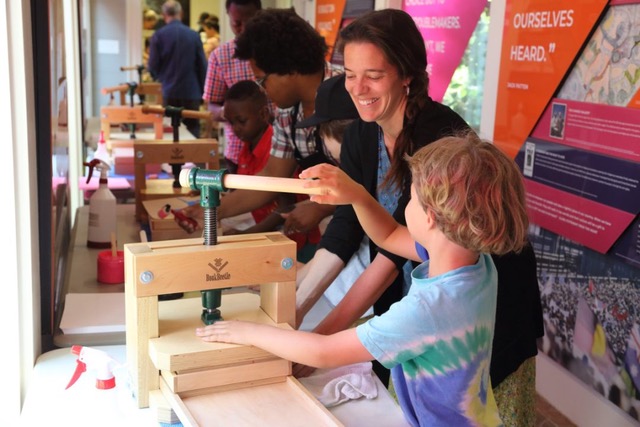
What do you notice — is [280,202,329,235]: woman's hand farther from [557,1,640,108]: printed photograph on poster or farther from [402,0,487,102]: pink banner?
[402,0,487,102]: pink banner

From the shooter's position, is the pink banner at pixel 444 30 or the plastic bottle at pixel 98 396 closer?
the plastic bottle at pixel 98 396

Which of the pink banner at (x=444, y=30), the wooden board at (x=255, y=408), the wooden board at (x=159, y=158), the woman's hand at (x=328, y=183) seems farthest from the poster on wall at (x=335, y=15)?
the wooden board at (x=255, y=408)

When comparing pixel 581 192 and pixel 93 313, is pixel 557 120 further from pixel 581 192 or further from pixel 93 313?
Result: pixel 93 313

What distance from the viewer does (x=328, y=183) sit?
1285mm

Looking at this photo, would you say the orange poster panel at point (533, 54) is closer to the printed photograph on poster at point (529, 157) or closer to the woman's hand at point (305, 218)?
the printed photograph on poster at point (529, 157)

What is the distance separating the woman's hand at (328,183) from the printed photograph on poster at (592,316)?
1553 mm

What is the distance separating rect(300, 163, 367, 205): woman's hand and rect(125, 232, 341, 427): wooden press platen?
10 centimetres

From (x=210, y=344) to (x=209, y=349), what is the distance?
20 millimetres

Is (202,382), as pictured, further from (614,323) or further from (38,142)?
(614,323)

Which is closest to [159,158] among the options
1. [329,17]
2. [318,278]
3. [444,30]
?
[318,278]

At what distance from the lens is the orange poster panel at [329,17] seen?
533 cm

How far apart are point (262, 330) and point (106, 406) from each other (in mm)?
318

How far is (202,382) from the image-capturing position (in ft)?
3.92

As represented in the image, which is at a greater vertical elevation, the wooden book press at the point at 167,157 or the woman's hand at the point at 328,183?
the woman's hand at the point at 328,183
